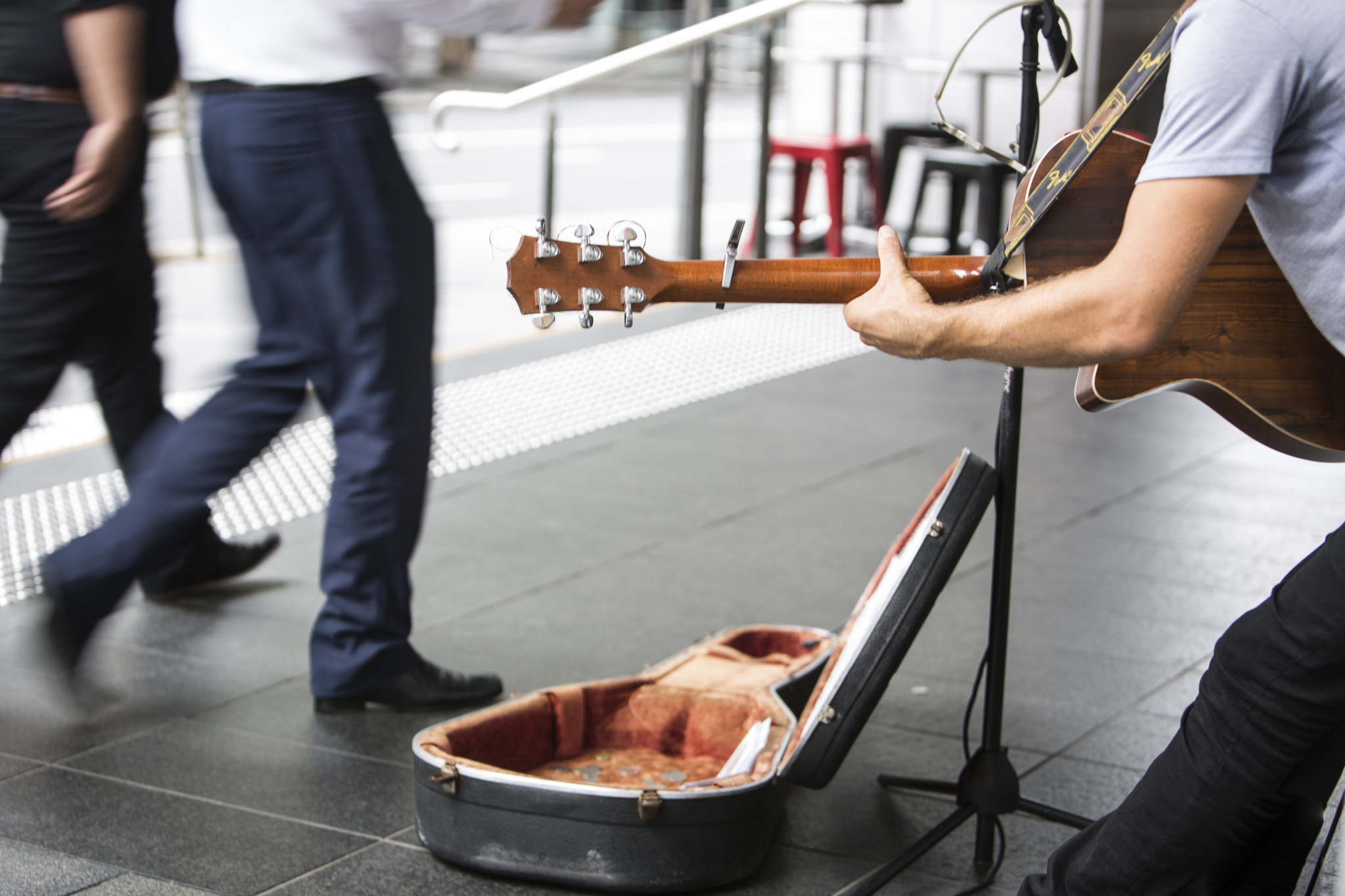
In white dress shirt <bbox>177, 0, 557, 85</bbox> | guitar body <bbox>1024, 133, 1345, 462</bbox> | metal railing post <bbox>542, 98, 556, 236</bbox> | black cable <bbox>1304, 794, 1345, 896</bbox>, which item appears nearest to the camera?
guitar body <bbox>1024, 133, 1345, 462</bbox>

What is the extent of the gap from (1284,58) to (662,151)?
13.2 metres

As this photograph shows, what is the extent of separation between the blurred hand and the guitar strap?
3.63 feet

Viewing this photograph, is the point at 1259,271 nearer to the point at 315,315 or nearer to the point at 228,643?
the point at 315,315

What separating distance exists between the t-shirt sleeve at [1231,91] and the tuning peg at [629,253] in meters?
0.64

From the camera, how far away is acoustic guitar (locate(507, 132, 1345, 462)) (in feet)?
5.79

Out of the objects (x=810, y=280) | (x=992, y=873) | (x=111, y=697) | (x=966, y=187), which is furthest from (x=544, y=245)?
(x=966, y=187)

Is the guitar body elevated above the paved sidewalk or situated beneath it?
→ elevated above

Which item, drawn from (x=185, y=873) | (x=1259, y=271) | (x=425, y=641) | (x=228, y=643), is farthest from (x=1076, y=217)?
(x=228, y=643)

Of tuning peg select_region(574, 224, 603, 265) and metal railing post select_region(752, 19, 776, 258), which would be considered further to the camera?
metal railing post select_region(752, 19, 776, 258)

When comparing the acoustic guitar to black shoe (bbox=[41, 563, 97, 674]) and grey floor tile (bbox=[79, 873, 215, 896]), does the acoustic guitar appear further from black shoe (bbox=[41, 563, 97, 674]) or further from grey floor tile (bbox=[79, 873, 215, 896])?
black shoe (bbox=[41, 563, 97, 674])

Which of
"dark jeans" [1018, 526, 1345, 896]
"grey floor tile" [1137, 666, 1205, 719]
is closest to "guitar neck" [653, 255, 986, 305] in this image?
"dark jeans" [1018, 526, 1345, 896]

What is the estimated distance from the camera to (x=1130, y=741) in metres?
2.60

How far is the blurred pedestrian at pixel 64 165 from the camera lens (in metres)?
2.64

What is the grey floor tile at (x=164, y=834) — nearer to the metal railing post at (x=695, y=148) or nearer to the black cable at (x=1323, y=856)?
the black cable at (x=1323, y=856)
